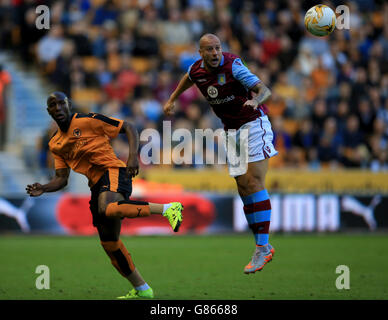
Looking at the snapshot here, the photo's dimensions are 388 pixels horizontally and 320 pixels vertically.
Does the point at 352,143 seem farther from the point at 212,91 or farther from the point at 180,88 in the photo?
the point at 212,91

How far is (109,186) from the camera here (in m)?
8.26

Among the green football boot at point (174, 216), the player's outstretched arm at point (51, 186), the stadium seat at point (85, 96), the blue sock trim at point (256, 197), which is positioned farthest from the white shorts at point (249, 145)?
the stadium seat at point (85, 96)

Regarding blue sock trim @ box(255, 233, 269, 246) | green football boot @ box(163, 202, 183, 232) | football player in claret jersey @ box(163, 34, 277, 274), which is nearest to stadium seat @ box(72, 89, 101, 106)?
football player in claret jersey @ box(163, 34, 277, 274)

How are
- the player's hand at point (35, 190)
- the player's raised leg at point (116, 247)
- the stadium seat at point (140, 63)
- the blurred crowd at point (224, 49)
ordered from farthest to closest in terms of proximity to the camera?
the stadium seat at point (140, 63) → the blurred crowd at point (224, 49) → the player's hand at point (35, 190) → the player's raised leg at point (116, 247)

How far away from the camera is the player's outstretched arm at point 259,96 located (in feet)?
26.0

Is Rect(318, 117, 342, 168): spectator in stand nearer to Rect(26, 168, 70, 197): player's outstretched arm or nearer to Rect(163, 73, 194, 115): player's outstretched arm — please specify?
Rect(163, 73, 194, 115): player's outstretched arm

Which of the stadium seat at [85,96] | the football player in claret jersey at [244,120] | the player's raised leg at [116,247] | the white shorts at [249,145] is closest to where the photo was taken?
the player's raised leg at [116,247]

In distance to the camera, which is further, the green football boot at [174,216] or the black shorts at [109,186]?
the black shorts at [109,186]

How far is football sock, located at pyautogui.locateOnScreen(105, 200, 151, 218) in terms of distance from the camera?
795 cm

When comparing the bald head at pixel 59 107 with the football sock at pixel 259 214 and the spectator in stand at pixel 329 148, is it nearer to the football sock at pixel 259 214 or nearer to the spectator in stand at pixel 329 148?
the football sock at pixel 259 214

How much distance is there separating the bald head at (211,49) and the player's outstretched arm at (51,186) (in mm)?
1995

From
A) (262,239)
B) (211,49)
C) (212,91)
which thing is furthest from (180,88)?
(262,239)

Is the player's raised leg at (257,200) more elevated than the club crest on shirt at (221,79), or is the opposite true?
the club crest on shirt at (221,79)

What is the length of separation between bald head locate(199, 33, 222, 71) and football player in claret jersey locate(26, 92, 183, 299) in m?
1.12
